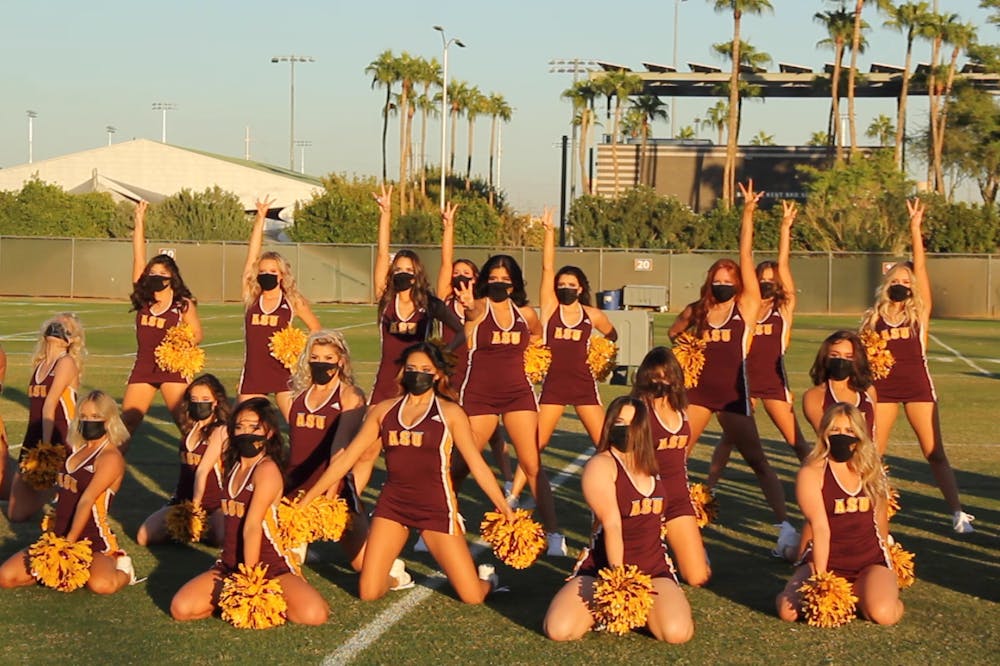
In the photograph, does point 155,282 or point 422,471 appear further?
point 155,282

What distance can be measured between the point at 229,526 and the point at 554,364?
2816mm

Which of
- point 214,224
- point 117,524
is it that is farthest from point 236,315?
point 117,524

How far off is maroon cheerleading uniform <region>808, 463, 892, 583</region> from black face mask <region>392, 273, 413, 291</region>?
3.19 meters

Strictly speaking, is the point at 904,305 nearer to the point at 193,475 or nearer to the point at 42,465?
the point at 193,475

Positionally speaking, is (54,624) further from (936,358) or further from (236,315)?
(236,315)

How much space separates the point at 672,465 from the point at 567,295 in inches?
76.9

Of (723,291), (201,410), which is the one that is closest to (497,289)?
(723,291)

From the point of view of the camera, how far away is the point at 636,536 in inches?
274

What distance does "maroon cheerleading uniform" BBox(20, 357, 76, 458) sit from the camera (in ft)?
31.6

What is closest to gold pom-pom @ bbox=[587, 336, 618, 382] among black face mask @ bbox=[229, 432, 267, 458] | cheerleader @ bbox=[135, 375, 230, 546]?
cheerleader @ bbox=[135, 375, 230, 546]

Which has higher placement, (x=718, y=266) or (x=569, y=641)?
(x=718, y=266)

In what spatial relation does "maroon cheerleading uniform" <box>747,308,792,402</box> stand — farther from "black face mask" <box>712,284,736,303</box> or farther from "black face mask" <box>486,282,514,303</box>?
"black face mask" <box>486,282,514,303</box>

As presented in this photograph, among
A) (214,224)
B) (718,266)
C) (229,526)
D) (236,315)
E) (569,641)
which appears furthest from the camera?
(214,224)

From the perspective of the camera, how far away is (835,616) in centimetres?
684
